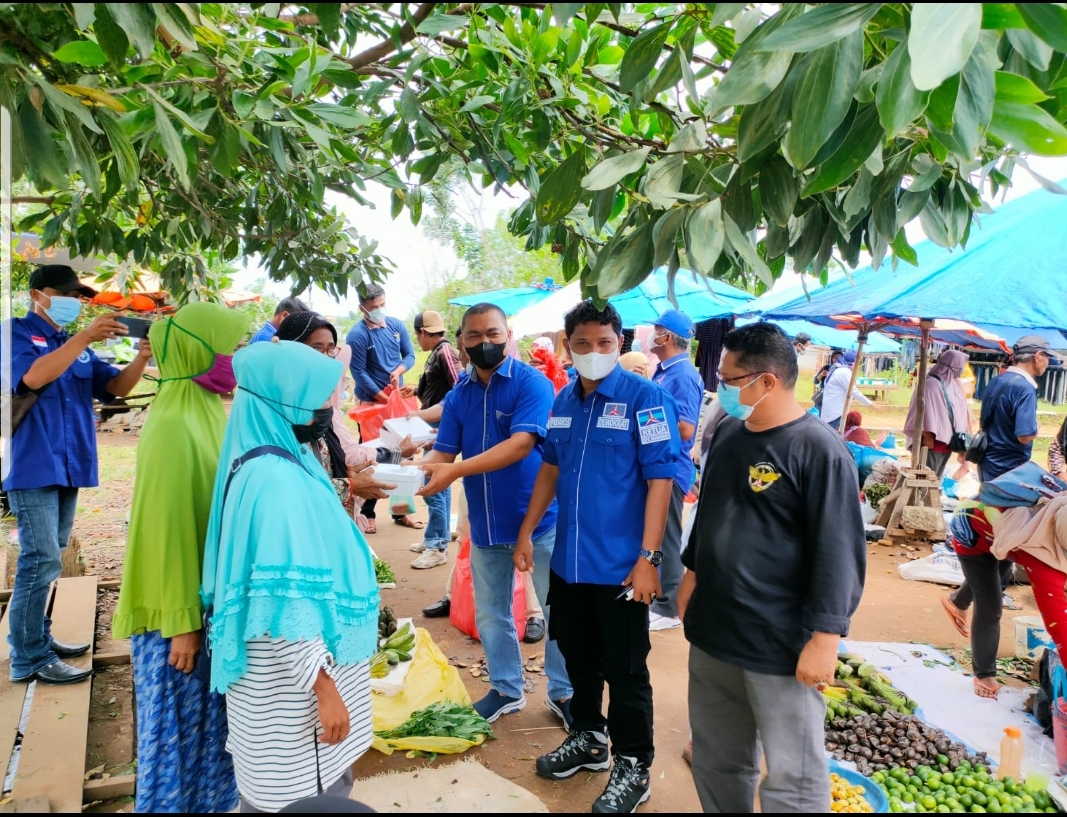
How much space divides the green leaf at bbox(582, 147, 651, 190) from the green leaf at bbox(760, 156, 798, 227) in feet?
0.80

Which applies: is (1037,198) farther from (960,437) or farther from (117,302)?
(117,302)

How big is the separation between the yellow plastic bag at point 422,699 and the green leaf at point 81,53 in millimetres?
2527

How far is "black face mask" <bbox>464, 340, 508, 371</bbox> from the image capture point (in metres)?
3.10

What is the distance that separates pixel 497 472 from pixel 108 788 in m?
1.96

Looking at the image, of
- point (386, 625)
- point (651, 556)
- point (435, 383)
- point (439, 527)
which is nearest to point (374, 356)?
point (435, 383)

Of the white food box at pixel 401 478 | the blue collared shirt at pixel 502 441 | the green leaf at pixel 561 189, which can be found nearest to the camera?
the green leaf at pixel 561 189

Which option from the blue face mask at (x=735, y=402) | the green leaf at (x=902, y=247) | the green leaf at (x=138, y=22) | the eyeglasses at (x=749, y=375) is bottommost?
the blue face mask at (x=735, y=402)

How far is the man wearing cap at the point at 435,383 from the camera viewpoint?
532cm

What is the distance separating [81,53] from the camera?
144 cm

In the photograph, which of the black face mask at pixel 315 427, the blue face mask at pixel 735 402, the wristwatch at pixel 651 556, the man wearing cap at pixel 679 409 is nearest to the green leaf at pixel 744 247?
the blue face mask at pixel 735 402

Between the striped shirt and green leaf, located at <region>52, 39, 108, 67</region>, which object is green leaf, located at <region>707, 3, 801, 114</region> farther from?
the striped shirt

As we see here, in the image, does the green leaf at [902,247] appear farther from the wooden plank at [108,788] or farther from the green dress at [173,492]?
the wooden plank at [108,788]

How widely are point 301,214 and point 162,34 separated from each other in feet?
4.02

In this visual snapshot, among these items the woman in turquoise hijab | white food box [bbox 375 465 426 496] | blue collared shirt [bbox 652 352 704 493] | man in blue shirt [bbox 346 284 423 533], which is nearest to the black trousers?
white food box [bbox 375 465 426 496]
